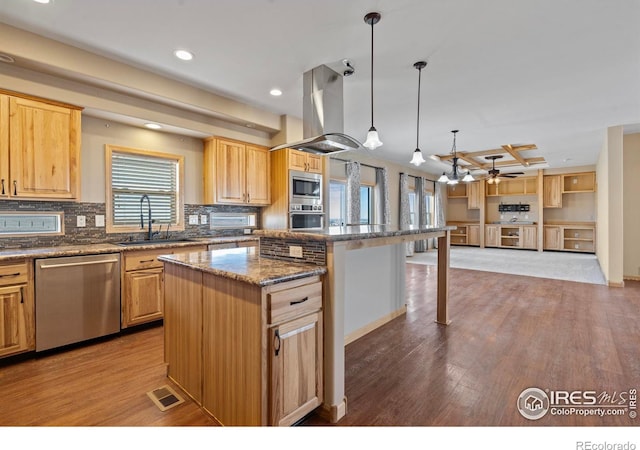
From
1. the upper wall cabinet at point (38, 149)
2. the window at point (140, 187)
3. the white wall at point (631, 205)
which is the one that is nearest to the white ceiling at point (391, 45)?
the upper wall cabinet at point (38, 149)

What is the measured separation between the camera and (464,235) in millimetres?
11562

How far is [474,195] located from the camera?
36.7 feet

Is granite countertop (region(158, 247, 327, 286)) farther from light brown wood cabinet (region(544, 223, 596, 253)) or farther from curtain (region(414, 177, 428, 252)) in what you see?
light brown wood cabinet (region(544, 223, 596, 253))

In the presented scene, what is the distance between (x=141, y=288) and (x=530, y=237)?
36.6ft

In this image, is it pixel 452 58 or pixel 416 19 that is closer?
pixel 416 19

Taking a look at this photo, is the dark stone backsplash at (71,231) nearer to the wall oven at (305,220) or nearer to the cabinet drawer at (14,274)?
the cabinet drawer at (14,274)

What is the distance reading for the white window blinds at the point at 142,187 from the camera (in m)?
3.62

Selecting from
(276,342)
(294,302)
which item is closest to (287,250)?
(294,302)

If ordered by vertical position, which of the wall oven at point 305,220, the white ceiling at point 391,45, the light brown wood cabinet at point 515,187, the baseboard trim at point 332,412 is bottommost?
the baseboard trim at point 332,412

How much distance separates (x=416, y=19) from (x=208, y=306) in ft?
8.28

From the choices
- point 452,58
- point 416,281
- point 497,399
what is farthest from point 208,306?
point 416,281

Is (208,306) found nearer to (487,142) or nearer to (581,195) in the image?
(487,142)

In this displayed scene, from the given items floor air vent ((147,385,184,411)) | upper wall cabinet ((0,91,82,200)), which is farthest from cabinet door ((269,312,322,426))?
upper wall cabinet ((0,91,82,200))

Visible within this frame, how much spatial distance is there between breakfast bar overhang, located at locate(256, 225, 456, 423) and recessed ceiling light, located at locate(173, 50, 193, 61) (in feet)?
6.26
